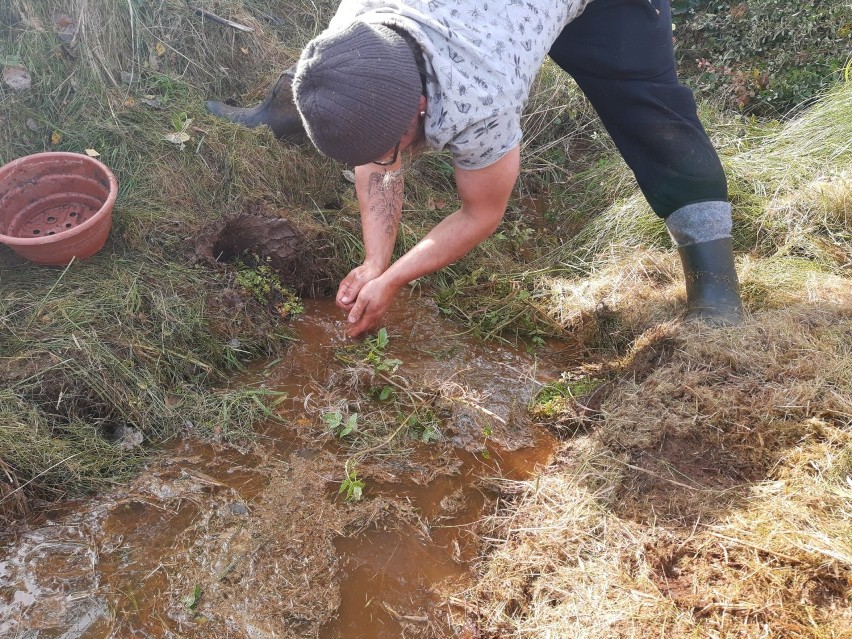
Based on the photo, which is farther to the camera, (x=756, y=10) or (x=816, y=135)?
(x=756, y=10)

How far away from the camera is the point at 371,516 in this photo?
89.7 inches

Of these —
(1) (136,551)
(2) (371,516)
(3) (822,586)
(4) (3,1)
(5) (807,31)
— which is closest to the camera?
(3) (822,586)

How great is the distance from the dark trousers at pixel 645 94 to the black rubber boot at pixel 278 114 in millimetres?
1696

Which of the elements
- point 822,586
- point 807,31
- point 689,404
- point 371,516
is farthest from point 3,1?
point 807,31

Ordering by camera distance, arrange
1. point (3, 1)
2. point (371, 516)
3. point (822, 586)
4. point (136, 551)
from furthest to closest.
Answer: point (3, 1) → point (371, 516) → point (136, 551) → point (822, 586)

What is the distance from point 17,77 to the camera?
3381mm

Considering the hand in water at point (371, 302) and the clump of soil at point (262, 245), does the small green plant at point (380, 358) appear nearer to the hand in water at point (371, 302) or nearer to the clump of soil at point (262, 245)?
the hand in water at point (371, 302)

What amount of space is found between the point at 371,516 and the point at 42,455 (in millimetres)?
1159

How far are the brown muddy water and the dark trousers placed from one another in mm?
1113

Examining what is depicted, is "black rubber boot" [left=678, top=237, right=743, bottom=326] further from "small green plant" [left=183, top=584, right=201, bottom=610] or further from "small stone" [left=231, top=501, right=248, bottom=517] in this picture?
"small green plant" [left=183, top=584, right=201, bottom=610]

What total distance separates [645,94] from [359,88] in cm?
127

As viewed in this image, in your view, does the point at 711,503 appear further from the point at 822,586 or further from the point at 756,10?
the point at 756,10

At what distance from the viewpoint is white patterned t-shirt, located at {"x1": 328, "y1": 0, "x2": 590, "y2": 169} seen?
180 cm

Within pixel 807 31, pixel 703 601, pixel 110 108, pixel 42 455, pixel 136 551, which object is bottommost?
pixel 703 601
